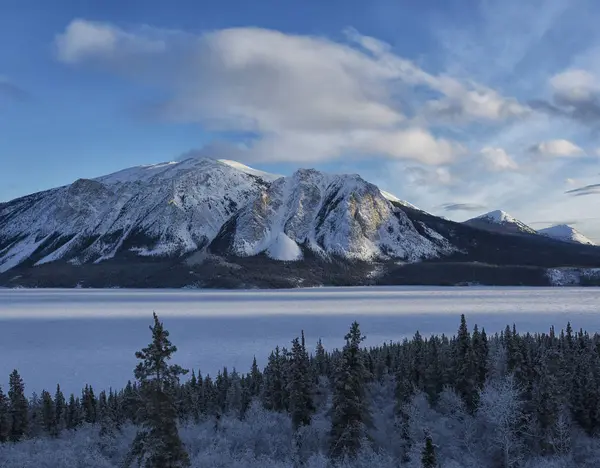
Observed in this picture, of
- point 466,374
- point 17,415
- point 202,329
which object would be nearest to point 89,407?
point 17,415

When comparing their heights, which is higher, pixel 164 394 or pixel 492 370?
pixel 164 394

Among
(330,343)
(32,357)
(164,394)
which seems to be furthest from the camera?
(330,343)

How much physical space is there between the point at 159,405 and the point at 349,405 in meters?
14.1

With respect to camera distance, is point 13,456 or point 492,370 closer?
point 13,456

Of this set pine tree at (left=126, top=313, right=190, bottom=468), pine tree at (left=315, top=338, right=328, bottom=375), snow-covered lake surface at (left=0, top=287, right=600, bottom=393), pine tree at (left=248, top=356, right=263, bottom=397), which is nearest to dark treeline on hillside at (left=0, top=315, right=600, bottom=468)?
pine tree at (left=126, top=313, right=190, bottom=468)

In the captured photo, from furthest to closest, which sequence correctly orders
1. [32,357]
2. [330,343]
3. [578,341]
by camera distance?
1. [330,343]
2. [32,357]
3. [578,341]

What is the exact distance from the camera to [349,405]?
34750 millimetres

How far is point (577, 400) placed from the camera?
42.3 metres

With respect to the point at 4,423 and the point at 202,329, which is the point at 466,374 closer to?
the point at 4,423

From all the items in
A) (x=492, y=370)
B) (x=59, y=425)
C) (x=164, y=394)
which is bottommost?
(x=59, y=425)

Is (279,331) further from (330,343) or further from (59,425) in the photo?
(59,425)

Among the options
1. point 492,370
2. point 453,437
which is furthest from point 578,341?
point 453,437

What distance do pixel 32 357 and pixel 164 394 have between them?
62.8 meters

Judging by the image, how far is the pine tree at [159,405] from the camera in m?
24.1
